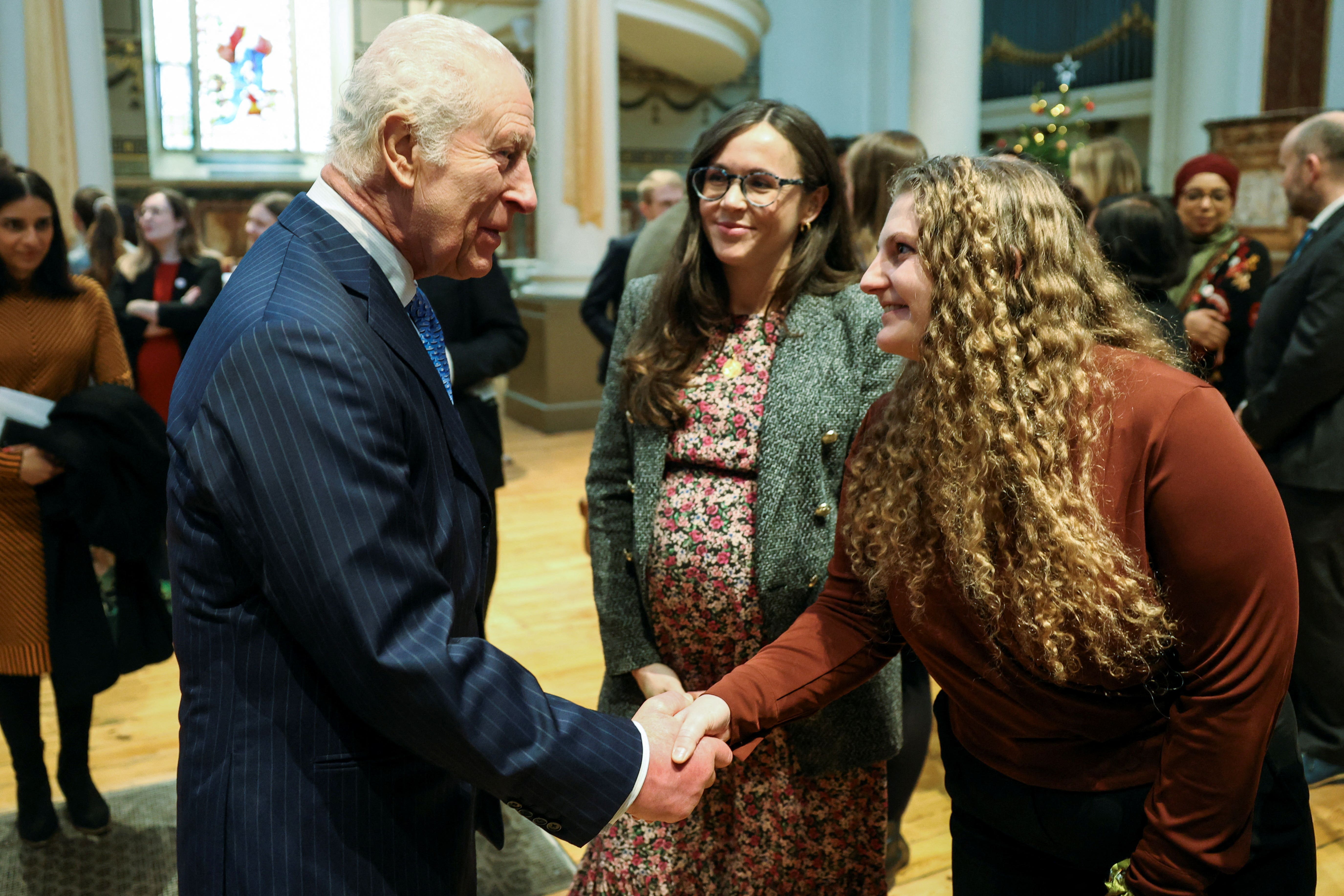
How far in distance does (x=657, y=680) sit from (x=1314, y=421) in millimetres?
2032

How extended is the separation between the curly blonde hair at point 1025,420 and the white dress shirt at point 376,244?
0.42 metres

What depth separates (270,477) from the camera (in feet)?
3.35

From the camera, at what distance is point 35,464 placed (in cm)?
249

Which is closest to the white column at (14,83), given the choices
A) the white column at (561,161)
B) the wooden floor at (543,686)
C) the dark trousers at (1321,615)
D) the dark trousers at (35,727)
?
the white column at (561,161)

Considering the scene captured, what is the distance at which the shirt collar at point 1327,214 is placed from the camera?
2.94 metres

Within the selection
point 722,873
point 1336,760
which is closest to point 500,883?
point 722,873

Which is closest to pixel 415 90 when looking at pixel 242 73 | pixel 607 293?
pixel 607 293

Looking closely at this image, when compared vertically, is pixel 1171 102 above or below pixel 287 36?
below

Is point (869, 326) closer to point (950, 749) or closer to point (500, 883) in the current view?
point (950, 749)

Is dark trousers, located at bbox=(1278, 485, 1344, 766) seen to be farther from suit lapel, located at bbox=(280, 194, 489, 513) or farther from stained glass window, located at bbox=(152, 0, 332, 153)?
stained glass window, located at bbox=(152, 0, 332, 153)

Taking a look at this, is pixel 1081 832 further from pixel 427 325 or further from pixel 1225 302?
pixel 1225 302

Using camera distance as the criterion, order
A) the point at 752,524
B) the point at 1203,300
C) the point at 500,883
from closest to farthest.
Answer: the point at 752,524, the point at 500,883, the point at 1203,300

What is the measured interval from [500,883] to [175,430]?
179cm

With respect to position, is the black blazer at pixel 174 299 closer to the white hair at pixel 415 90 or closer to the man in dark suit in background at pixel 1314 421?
the white hair at pixel 415 90
